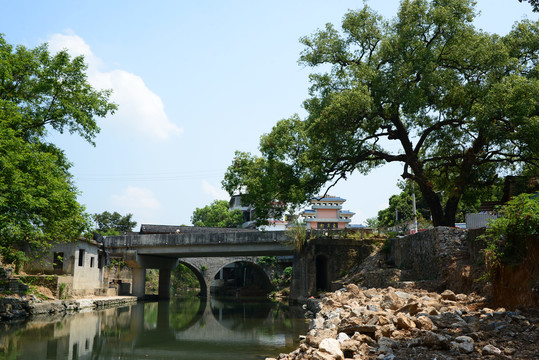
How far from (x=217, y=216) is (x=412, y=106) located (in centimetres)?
4331

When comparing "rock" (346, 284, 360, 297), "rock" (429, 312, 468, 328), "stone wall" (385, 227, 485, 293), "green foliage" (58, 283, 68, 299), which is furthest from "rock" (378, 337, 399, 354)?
"green foliage" (58, 283, 68, 299)

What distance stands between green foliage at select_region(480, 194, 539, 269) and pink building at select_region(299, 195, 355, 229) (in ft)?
134

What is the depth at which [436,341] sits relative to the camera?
228 inches

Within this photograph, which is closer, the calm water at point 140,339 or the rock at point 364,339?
the rock at point 364,339

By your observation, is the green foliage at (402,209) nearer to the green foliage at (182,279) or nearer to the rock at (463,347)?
the green foliage at (182,279)

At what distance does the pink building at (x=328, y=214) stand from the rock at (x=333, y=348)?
4285cm

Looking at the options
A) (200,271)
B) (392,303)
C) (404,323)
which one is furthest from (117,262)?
(404,323)

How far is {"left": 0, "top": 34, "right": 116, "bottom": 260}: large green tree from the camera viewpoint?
13.0 meters

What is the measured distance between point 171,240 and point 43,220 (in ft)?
49.2

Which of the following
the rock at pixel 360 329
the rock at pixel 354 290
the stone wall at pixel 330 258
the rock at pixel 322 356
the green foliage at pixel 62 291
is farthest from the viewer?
the stone wall at pixel 330 258

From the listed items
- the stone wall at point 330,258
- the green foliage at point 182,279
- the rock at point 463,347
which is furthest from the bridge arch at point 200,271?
the rock at point 463,347

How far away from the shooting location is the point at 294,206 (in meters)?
17.8

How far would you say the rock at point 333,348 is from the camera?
5.76 m

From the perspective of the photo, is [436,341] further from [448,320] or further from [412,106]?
[412,106]
